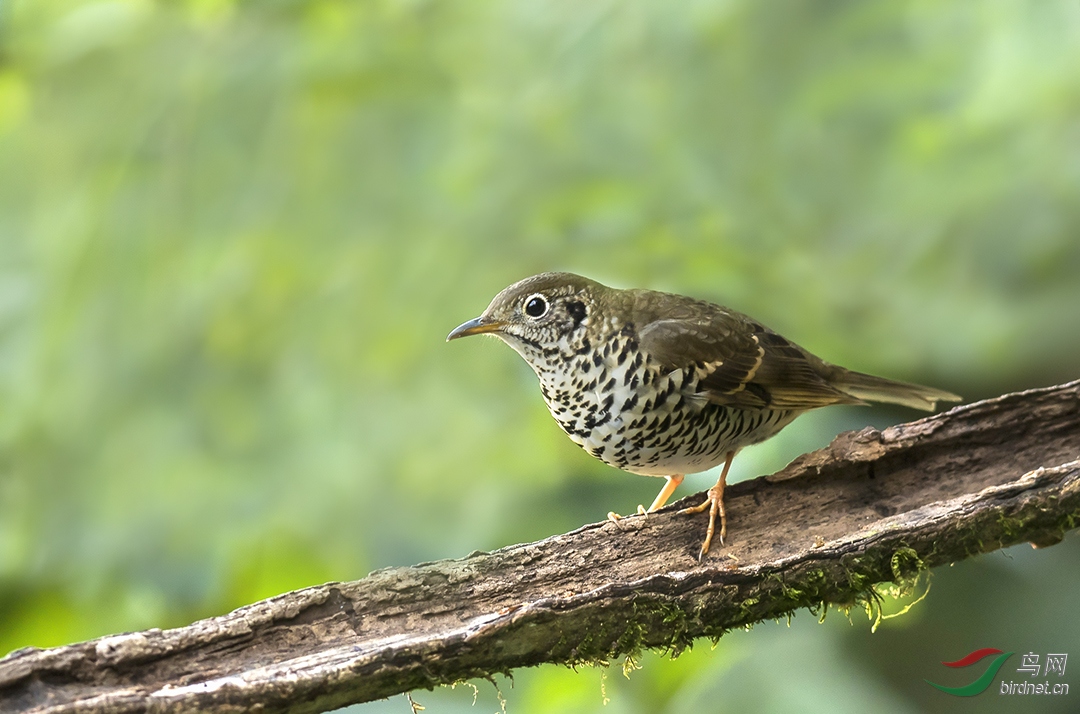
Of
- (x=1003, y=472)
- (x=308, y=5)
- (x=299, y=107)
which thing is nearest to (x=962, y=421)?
(x=1003, y=472)

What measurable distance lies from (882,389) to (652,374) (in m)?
1.01

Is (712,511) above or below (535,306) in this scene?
below

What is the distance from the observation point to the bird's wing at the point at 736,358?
270 centimetres

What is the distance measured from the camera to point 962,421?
2.77 m

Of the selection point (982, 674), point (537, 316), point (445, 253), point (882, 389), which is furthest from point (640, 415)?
point (982, 674)

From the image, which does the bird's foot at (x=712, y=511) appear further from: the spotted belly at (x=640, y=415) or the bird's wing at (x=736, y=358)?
the bird's wing at (x=736, y=358)

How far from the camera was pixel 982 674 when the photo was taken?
3520mm

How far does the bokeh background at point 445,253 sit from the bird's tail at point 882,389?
0.66 meters

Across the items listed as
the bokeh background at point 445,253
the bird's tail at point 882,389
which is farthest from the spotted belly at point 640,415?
the bokeh background at point 445,253

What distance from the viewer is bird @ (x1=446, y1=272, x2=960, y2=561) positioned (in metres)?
2.63

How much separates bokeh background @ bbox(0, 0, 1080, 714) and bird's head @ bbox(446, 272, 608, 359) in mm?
920

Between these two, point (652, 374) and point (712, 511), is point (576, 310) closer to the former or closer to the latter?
point (652, 374)

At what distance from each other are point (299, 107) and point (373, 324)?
→ 102 centimetres

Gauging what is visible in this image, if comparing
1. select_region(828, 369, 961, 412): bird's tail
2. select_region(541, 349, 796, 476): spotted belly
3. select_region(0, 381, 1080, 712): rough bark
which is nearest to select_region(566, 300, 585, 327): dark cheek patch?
select_region(541, 349, 796, 476): spotted belly
